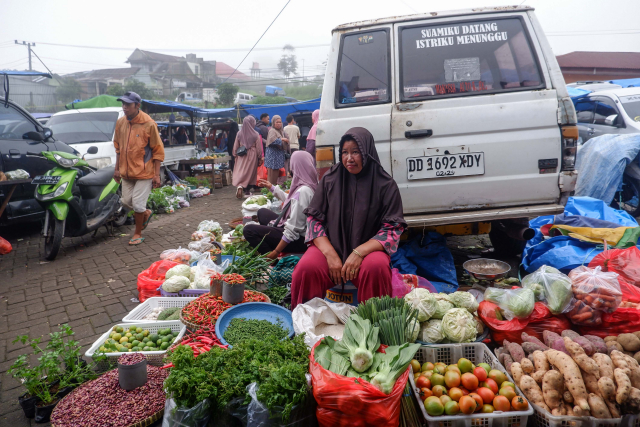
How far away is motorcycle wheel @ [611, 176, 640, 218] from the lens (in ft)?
21.9

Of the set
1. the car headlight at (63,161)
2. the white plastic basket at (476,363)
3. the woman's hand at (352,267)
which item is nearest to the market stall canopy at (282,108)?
the car headlight at (63,161)

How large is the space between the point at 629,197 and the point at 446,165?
531 centimetres

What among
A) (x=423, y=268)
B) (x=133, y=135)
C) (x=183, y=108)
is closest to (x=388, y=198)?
(x=423, y=268)

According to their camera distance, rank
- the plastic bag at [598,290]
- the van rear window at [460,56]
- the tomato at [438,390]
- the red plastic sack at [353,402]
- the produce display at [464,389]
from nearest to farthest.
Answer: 1. the red plastic sack at [353,402]
2. the produce display at [464,389]
3. the tomato at [438,390]
4. the plastic bag at [598,290]
5. the van rear window at [460,56]

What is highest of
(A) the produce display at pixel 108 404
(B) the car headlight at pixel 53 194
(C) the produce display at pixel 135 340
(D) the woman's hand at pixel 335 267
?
(B) the car headlight at pixel 53 194

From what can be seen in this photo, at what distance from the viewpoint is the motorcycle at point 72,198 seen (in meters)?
5.45

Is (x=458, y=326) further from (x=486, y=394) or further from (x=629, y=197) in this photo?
(x=629, y=197)

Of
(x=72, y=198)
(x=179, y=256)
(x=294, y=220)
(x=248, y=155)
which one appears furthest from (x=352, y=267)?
A: (x=248, y=155)

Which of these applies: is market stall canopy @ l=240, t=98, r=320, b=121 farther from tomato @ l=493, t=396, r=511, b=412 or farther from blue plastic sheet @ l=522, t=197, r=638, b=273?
tomato @ l=493, t=396, r=511, b=412

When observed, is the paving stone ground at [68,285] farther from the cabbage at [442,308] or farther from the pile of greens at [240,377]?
the cabbage at [442,308]

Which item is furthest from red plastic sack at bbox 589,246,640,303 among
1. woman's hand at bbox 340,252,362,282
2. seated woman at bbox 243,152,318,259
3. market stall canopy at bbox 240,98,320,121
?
market stall canopy at bbox 240,98,320,121

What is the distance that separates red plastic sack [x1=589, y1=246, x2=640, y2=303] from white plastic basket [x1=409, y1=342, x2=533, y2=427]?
1376 mm

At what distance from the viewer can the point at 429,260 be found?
4113 mm

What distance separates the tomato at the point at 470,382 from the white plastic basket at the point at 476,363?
0.58ft
